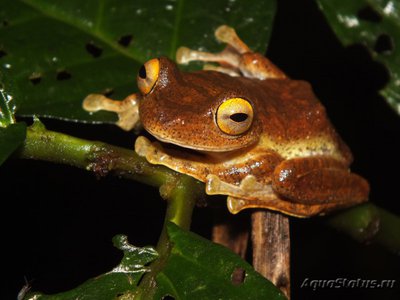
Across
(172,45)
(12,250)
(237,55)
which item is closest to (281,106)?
(237,55)

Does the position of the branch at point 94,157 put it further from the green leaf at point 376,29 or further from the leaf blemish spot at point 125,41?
the green leaf at point 376,29

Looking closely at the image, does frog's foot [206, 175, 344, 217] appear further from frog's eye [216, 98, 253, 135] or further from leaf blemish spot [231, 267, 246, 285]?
leaf blemish spot [231, 267, 246, 285]

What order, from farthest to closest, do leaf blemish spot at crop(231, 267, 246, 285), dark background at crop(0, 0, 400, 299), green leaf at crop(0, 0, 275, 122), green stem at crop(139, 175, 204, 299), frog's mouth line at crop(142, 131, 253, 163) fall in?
dark background at crop(0, 0, 400, 299) → green leaf at crop(0, 0, 275, 122) → frog's mouth line at crop(142, 131, 253, 163) → green stem at crop(139, 175, 204, 299) → leaf blemish spot at crop(231, 267, 246, 285)

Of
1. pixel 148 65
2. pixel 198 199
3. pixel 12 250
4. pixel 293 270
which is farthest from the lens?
pixel 293 270

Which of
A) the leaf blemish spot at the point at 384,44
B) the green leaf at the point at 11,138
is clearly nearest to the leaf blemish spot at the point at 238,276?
the green leaf at the point at 11,138


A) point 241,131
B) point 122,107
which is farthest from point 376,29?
point 122,107

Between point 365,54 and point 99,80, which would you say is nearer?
point 99,80

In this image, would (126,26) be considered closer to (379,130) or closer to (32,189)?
(32,189)

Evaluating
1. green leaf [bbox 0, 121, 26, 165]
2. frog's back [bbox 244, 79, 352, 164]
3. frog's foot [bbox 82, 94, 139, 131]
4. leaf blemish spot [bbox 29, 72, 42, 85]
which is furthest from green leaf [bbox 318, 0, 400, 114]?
green leaf [bbox 0, 121, 26, 165]
